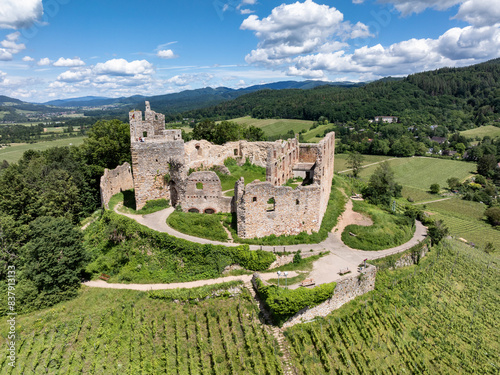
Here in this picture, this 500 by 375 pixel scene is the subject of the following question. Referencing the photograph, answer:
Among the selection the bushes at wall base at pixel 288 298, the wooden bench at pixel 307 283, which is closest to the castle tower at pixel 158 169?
the bushes at wall base at pixel 288 298

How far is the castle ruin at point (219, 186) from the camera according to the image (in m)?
26.0

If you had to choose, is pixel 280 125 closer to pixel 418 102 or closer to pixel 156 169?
pixel 418 102

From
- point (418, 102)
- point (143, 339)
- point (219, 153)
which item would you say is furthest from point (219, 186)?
point (418, 102)

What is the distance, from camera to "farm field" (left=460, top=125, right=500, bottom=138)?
394 ft

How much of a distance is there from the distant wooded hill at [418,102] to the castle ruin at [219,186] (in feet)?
375

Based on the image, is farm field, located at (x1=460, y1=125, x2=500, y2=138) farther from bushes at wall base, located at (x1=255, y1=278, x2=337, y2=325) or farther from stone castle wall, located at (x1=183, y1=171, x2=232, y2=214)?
bushes at wall base, located at (x1=255, y1=278, x2=337, y2=325)

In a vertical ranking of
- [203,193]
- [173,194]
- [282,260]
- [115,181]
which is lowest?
[282,260]

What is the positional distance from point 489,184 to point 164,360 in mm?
87088

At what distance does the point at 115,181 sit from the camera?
39.5m

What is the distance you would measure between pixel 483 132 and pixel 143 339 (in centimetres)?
14639

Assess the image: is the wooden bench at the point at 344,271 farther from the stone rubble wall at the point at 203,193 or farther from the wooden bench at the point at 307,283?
the stone rubble wall at the point at 203,193

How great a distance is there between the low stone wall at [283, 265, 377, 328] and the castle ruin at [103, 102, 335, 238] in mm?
5838

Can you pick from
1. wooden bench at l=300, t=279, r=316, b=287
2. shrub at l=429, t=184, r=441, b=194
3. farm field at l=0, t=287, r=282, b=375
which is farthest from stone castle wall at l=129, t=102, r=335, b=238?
shrub at l=429, t=184, r=441, b=194

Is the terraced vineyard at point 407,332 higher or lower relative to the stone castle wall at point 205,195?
lower
